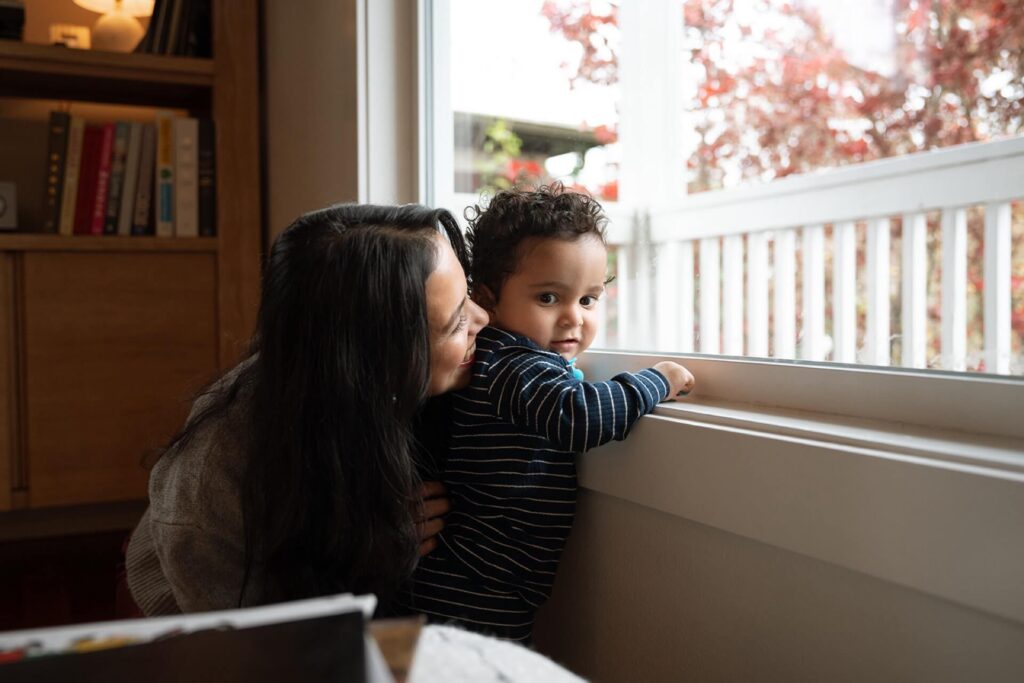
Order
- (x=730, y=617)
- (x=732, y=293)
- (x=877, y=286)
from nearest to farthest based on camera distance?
(x=730, y=617), (x=877, y=286), (x=732, y=293)

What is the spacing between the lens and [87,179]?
1.94 m

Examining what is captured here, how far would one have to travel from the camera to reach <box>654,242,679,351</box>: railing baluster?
188 centimetres

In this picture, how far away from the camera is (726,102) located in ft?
6.25

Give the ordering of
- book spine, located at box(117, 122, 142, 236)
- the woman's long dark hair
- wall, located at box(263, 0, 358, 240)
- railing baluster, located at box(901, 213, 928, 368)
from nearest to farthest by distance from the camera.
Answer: the woman's long dark hair < wall, located at box(263, 0, 358, 240) < railing baluster, located at box(901, 213, 928, 368) < book spine, located at box(117, 122, 142, 236)

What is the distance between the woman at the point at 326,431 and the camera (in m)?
0.75

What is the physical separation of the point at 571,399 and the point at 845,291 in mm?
1225

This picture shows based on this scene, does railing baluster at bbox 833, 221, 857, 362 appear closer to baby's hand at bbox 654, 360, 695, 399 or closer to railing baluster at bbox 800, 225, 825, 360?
railing baluster at bbox 800, 225, 825, 360

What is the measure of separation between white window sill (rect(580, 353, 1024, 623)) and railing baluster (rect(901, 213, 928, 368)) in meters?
1.02

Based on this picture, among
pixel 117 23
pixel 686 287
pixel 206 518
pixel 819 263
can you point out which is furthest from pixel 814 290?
pixel 117 23

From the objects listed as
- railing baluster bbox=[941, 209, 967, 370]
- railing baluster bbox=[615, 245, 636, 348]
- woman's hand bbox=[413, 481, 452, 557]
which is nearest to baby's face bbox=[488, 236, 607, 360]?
woman's hand bbox=[413, 481, 452, 557]

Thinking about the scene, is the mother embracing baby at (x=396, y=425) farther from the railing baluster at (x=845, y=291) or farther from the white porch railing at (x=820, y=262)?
the railing baluster at (x=845, y=291)

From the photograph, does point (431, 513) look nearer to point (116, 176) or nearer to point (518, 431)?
point (518, 431)

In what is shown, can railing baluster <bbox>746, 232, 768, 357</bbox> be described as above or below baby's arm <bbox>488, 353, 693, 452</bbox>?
above

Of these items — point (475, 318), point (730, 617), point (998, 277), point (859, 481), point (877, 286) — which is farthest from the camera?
point (877, 286)
